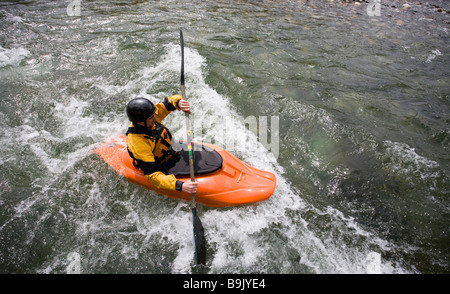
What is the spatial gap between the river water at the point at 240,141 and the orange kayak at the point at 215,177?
0.19 metres

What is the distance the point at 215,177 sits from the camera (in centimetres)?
352

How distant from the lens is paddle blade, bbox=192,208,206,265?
9.86 feet

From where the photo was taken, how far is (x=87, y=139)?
460cm

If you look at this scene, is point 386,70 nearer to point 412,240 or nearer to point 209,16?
point 412,240

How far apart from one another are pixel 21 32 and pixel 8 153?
6210 mm

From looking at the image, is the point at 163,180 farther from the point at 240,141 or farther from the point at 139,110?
the point at 240,141

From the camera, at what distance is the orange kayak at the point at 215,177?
345 centimetres

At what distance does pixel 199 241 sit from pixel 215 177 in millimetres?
881

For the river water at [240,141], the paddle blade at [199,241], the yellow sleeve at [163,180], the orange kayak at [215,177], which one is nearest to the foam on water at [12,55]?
the river water at [240,141]

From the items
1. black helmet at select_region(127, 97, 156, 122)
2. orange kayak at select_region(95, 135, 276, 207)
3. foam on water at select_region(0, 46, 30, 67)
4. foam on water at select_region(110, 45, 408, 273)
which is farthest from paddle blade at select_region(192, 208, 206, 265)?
foam on water at select_region(0, 46, 30, 67)

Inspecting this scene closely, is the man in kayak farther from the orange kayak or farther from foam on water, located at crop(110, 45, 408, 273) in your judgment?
foam on water, located at crop(110, 45, 408, 273)

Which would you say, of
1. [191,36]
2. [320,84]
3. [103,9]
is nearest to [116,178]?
[320,84]

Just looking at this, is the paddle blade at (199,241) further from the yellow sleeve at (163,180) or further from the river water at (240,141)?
the yellow sleeve at (163,180)

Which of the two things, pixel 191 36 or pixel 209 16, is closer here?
pixel 191 36
